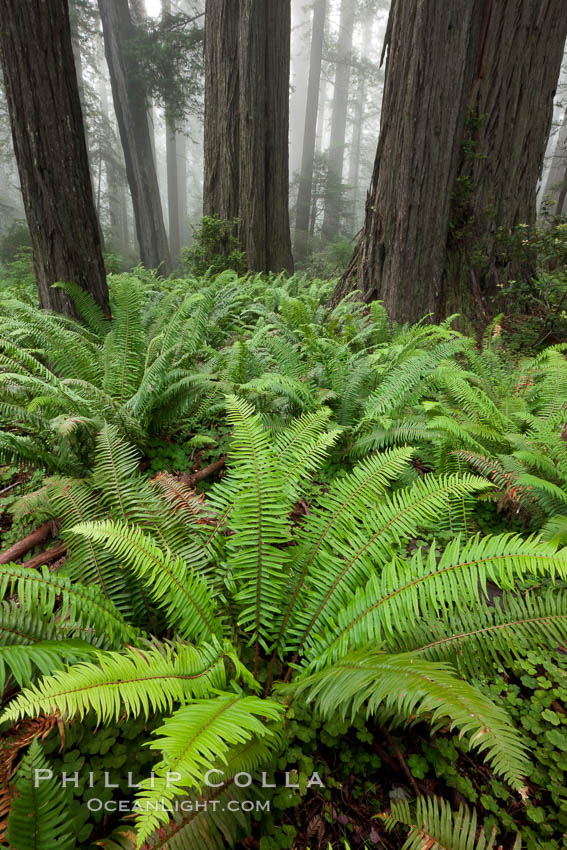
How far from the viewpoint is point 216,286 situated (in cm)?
541

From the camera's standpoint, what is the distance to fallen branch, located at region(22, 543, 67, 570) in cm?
187

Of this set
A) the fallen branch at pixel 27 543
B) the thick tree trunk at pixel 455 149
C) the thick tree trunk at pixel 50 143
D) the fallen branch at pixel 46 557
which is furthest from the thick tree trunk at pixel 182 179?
the fallen branch at pixel 46 557

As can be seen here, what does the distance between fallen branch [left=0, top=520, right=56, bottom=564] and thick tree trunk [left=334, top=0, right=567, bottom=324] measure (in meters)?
4.23

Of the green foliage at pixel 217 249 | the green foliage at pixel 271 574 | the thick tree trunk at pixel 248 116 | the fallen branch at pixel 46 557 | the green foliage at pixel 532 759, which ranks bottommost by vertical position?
the green foliage at pixel 532 759

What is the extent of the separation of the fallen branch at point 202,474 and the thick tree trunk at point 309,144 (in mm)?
14175

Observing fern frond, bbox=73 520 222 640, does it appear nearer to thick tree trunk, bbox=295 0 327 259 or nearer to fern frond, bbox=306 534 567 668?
fern frond, bbox=306 534 567 668

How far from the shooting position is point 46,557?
74.7 inches

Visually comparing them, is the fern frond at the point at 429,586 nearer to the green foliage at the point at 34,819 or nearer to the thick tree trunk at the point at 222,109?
the green foliage at the point at 34,819

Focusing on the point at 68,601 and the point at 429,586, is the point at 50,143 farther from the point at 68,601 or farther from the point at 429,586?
the point at 429,586

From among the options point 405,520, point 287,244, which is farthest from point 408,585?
point 287,244

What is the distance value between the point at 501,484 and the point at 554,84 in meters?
5.91

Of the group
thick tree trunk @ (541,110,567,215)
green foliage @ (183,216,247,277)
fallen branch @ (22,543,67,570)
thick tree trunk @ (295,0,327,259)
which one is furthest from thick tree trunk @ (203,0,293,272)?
thick tree trunk @ (295,0,327,259)

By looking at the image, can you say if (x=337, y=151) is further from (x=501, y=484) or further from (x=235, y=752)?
(x=235, y=752)

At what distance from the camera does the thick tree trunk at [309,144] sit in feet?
52.4
